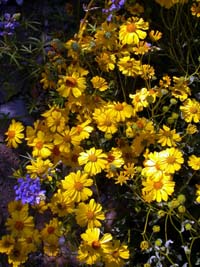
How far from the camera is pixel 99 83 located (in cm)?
235

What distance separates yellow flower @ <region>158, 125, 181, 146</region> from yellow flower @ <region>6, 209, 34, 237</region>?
1.56 ft

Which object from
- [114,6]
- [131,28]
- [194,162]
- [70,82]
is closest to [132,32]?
[131,28]

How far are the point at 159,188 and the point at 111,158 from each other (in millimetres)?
206

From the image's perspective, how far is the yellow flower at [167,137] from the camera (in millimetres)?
2234

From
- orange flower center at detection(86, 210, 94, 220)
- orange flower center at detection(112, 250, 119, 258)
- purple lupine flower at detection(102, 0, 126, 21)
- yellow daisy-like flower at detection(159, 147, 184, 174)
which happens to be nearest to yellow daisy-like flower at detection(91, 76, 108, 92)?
purple lupine flower at detection(102, 0, 126, 21)

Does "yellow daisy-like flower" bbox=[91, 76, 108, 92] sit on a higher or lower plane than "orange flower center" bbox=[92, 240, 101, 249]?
higher

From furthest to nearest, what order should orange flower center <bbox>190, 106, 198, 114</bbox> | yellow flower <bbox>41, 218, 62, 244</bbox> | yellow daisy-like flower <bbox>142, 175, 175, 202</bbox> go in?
orange flower center <bbox>190, 106, 198, 114</bbox> → yellow flower <bbox>41, 218, 62, 244</bbox> → yellow daisy-like flower <bbox>142, 175, 175, 202</bbox>

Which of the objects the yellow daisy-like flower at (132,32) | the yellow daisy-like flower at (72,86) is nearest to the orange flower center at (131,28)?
the yellow daisy-like flower at (132,32)

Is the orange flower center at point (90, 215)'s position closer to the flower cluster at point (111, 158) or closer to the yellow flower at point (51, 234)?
the flower cluster at point (111, 158)

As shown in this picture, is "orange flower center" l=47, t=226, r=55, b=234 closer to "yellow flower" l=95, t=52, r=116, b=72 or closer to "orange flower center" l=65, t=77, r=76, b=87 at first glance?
"orange flower center" l=65, t=77, r=76, b=87

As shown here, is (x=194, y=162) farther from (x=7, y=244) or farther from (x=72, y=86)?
(x=7, y=244)

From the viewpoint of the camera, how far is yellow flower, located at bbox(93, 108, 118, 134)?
2244 millimetres

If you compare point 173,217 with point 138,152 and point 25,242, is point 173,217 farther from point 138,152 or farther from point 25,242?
point 25,242

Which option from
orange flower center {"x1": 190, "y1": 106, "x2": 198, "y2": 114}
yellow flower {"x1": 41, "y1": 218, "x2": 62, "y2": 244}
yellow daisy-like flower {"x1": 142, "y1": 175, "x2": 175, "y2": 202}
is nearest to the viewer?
yellow daisy-like flower {"x1": 142, "y1": 175, "x2": 175, "y2": 202}
